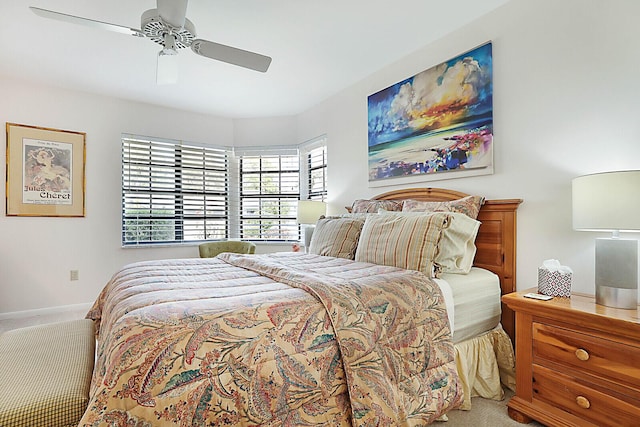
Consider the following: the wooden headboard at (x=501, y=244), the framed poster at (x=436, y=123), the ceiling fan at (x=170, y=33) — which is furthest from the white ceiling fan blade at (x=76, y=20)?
the wooden headboard at (x=501, y=244)

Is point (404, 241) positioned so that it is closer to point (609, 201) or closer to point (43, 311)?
point (609, 201)

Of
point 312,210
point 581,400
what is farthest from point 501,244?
point 312,210

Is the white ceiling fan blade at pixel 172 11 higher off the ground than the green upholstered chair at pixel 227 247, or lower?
higher

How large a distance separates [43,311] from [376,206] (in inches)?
148

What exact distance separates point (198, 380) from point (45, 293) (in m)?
3.71

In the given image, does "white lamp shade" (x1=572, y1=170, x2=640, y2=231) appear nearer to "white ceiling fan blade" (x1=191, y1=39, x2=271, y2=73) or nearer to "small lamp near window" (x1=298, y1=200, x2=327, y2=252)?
"white ceiling fan blade" (x1=191, y1=39, x2=271, y2=73)

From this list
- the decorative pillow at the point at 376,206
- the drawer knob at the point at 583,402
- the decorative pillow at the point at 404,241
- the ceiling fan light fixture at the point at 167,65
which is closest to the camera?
the drawer knob at the point at 583,402

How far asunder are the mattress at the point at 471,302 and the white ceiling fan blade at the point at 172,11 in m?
2.09

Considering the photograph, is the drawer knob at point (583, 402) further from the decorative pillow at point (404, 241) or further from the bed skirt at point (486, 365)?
the decorative pillow at point (404, 241)

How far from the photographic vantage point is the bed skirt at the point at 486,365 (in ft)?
6.15

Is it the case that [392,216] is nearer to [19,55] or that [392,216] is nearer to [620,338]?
[620,338]

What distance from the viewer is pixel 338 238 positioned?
2.67m

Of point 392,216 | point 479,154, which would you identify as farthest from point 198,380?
point 479,154

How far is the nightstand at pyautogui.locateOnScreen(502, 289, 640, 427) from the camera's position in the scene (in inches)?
55.2
